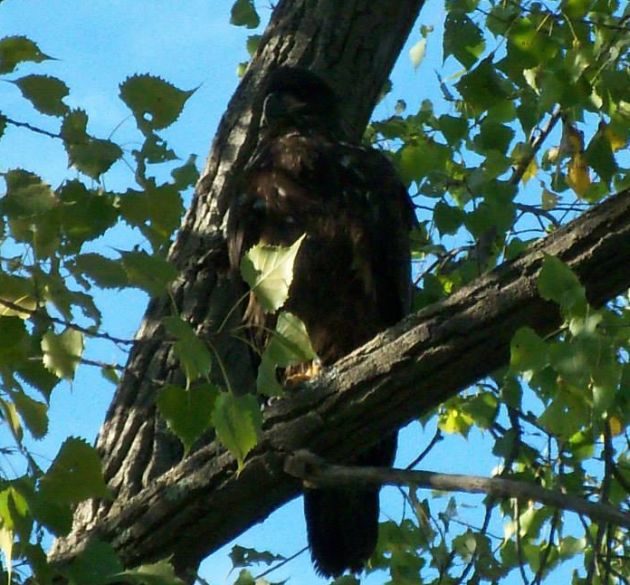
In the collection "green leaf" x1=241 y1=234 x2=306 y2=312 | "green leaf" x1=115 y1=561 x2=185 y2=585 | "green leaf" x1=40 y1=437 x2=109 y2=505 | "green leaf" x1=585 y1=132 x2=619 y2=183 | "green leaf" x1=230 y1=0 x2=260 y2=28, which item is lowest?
"green leaf" x1=115 y1=561 x2=185 y2=585

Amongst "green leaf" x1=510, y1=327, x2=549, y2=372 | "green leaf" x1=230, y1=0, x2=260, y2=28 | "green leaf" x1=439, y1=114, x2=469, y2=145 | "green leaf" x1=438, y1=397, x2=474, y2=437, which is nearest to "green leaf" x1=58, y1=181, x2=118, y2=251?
"green leaf" x1=510, y1=327, x2=549, y2=372

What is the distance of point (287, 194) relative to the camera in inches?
156

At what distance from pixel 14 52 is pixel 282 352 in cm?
65

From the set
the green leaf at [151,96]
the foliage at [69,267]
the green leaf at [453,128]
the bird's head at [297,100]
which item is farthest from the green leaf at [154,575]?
the bird's head at [297,100]

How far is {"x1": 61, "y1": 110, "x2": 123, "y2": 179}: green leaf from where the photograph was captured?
213 centimetres

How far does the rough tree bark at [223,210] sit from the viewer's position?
3146 millimetres

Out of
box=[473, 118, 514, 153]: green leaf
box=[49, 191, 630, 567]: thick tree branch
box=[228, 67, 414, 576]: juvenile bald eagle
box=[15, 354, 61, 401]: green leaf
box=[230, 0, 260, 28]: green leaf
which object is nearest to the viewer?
box=[15, 354, 61, 401]: green leaf

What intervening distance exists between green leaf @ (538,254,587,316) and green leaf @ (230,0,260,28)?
232 cm

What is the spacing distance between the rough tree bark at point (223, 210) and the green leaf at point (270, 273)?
1122 millimetres

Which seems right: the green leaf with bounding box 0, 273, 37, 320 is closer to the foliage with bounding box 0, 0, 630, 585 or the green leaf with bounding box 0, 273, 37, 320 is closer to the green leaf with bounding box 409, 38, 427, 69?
the foliage with bounding box 0, 0, 630, 585

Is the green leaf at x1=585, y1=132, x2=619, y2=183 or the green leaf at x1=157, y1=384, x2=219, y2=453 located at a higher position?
the green leaf at x1=585, y1=132, x2=619, y2=183

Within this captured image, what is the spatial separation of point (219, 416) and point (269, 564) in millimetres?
1396

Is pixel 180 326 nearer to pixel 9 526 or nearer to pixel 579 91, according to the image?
pixel 9 526

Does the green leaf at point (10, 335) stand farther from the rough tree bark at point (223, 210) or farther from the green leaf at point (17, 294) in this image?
the rough tree bark at point (223, 210)
